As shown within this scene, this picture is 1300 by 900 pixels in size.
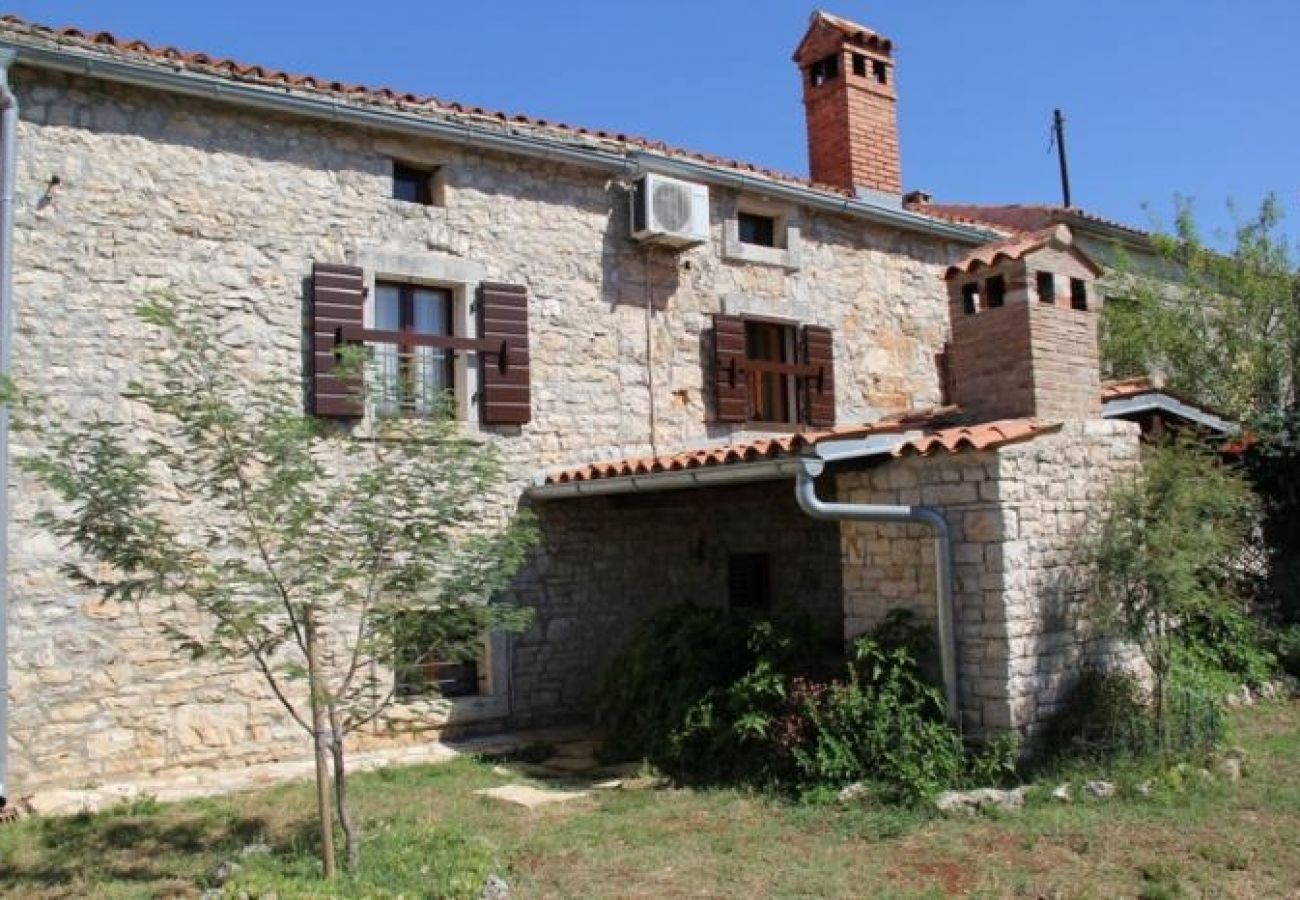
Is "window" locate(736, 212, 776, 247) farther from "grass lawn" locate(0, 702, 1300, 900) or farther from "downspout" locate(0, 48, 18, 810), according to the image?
"downspout" locate(0, 48, 18, 810)

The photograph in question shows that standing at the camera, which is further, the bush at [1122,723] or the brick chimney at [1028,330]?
the brick chimney at [1028,330]

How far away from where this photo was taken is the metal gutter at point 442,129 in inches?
296

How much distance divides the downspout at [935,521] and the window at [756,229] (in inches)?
192

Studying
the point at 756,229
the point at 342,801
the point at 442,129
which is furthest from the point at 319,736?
the point at 756,229

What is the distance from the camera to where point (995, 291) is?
832 cm

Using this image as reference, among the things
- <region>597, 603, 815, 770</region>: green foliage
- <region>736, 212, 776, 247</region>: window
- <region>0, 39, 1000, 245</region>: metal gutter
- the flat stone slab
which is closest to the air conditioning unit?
<region>0, 39, 1000, 245</region>: metal gutter

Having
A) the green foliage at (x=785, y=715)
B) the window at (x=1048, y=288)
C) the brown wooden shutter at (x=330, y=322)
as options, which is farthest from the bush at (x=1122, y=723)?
the brown wooden shutter at (x=330, y=322)

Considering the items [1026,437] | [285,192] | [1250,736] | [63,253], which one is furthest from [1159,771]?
[63,253]

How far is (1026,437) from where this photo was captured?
278 inches

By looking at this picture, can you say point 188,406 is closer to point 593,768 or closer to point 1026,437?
point 593,768

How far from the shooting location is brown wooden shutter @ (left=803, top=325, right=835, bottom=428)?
36.4 ft

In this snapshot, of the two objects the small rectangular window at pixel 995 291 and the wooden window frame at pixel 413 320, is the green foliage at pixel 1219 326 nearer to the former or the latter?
the small rectangular window at pixel 995 291

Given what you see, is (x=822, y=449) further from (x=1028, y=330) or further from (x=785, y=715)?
(x=1028, y=330)

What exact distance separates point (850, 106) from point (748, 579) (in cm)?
568
